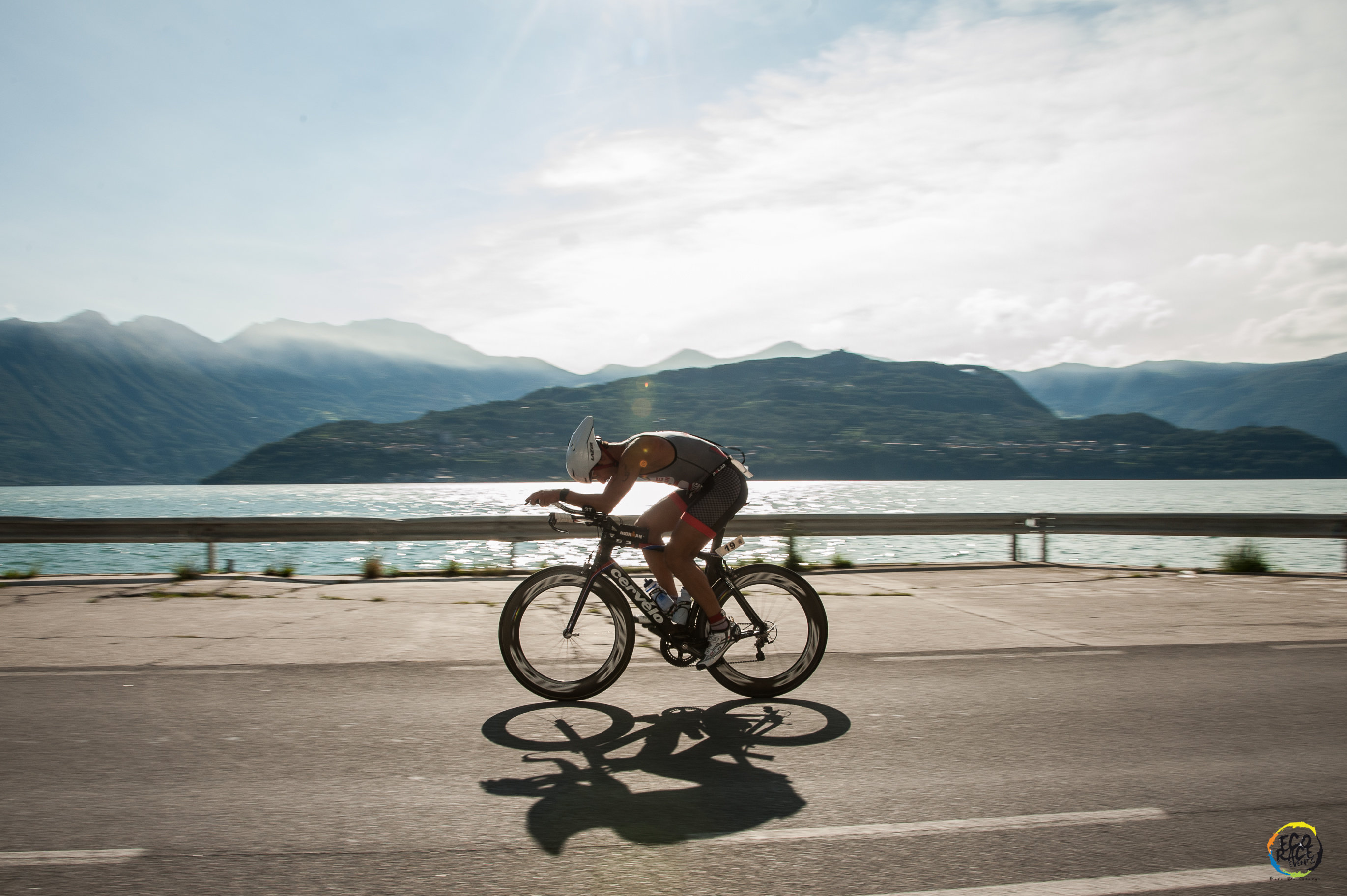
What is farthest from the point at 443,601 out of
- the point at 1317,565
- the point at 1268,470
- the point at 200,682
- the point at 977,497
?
the point at 1268,470

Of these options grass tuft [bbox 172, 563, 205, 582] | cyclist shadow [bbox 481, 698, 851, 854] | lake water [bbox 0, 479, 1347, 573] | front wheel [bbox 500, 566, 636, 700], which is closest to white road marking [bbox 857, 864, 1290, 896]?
cyclist shadow [bbox 481, 698, 851, 854]

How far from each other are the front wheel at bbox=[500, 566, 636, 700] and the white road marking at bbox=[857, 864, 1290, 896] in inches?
120

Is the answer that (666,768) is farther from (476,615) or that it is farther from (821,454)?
(821,454)

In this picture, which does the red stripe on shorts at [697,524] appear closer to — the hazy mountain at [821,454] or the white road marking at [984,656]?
the white road marking at [984,656]

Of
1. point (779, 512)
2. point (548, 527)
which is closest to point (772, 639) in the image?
point (548, 527)

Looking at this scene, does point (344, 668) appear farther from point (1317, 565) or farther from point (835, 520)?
point (1317, 565)

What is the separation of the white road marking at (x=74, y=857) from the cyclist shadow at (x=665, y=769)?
1.40 m

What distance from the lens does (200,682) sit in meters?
6.29

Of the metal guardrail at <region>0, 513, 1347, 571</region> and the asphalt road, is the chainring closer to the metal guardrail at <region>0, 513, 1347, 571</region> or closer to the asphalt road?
the asphalt road

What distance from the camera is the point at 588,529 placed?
1302 centimetres

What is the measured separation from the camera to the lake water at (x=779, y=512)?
77.2 feet

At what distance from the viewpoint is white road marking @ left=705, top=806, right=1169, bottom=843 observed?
11.3ft

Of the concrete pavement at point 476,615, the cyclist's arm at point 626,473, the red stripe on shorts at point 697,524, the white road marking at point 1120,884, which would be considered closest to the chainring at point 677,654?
the red stripe on shorts at point 697,524

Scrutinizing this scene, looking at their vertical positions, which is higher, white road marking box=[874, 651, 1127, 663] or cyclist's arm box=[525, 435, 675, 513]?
cyclist's arm box=[525, 435, 675, 513]
